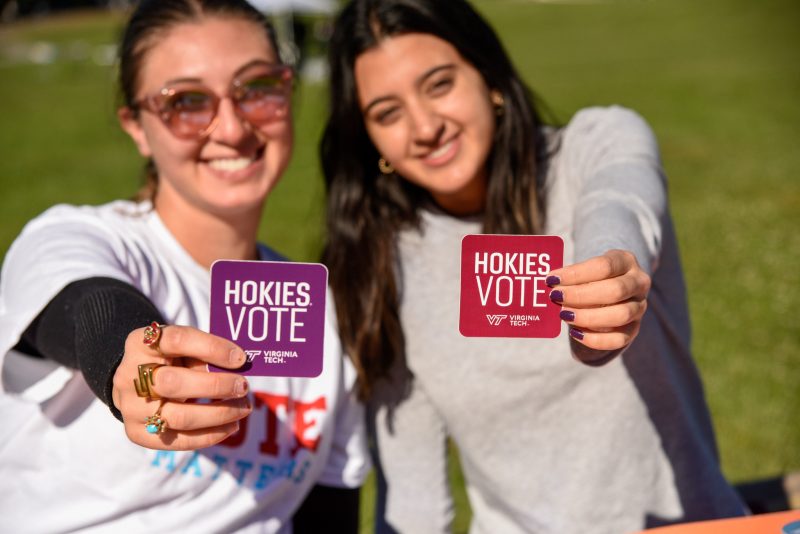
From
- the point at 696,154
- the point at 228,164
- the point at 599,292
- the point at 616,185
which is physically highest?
the point at 696,154

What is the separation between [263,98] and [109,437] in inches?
36.4

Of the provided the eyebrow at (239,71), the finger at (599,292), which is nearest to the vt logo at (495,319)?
the finger at (599,292)

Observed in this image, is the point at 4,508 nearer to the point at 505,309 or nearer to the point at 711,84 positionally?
the point at 505,309

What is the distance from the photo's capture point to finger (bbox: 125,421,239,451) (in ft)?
4.81

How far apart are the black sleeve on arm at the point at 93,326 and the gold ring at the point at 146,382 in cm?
12

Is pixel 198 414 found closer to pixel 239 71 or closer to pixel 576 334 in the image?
pixel 576 334

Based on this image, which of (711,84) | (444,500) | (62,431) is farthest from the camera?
(711,84)

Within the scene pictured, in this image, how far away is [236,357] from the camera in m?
1.45

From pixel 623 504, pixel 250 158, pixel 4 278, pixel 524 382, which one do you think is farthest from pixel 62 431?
pixel 623 504

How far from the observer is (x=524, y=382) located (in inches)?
90.4

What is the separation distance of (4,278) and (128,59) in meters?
0.68

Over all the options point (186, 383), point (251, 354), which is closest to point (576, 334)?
point (251, 354)

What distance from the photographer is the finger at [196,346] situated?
1.42 m

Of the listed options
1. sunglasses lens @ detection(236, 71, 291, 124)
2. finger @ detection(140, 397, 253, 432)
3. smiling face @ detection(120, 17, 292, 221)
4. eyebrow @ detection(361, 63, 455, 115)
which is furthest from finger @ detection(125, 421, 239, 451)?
eyebrow @ detection(361, 63, 455, 115)
